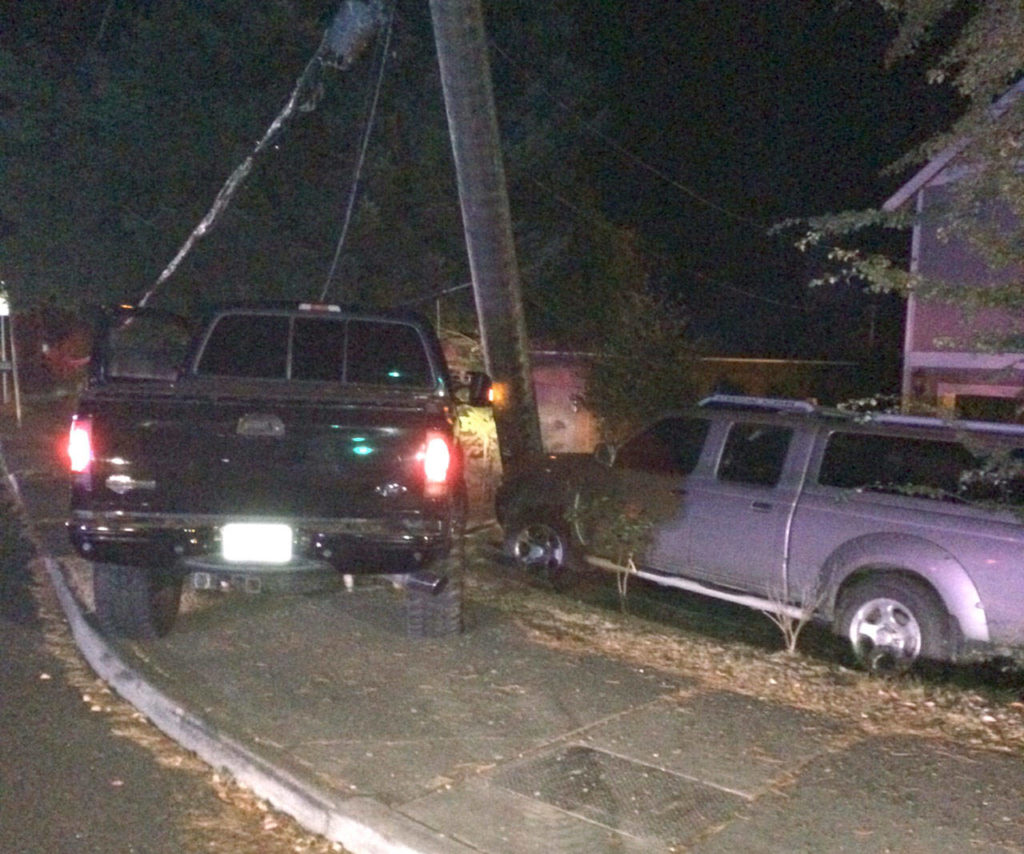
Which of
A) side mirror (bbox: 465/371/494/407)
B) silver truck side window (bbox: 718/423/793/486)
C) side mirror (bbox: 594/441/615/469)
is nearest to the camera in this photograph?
side mirror (bbox: 465/371/494/407)

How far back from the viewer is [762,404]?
9.24 metres

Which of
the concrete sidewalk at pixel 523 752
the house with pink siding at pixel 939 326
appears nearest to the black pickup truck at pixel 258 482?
the concrete sidewalk at pixel 523 752

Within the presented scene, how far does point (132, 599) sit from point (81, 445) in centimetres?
118

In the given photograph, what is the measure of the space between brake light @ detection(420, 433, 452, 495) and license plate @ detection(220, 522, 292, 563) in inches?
31.0

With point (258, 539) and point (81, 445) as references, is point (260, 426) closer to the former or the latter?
point (258, 539)

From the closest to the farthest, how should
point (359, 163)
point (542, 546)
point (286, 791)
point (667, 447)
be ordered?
point (286, 791) → point (667, 447) → point (542, 546) → point (359, 163)

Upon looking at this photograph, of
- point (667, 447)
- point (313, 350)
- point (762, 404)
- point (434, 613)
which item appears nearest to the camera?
point (434, 613)

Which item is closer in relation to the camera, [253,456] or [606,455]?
[253,456]

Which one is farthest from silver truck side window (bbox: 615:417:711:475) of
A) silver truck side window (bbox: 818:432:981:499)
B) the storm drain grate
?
the storm drain grate

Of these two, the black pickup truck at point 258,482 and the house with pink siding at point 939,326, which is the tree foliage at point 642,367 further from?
the black pickup truck at point 258,482

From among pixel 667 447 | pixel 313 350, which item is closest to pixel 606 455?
pixel 667 447

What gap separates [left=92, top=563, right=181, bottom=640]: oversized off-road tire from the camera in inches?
304

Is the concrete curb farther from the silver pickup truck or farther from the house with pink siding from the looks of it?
the house with pink siding

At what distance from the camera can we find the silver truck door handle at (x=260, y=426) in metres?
7.02
